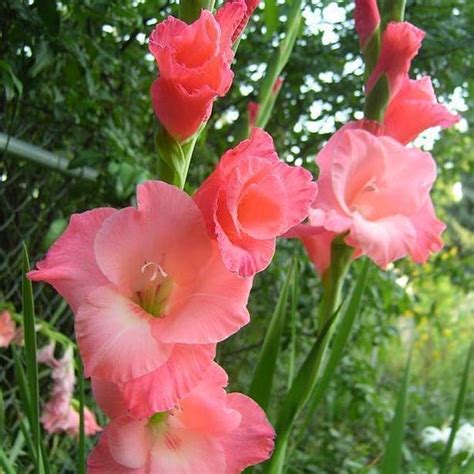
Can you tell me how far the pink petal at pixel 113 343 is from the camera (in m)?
0.35

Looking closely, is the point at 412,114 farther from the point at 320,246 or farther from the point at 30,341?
the point at 30,341

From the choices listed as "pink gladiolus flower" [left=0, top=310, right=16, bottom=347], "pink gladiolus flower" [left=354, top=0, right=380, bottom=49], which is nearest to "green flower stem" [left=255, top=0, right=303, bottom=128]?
"pink gladiolus flower" [left=354, top=0, right=380, bottom=49]

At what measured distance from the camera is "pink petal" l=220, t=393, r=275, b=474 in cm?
43

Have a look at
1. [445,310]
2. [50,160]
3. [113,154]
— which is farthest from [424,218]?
[445,310]

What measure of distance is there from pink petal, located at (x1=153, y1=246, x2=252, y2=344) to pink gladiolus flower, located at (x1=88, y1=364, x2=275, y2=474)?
44 millimetres

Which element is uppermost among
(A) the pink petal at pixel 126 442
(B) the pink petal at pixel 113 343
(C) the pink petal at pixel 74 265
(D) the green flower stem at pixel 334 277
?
(C) the pink petal at pixel 74 265

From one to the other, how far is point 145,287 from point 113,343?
0.06 meters

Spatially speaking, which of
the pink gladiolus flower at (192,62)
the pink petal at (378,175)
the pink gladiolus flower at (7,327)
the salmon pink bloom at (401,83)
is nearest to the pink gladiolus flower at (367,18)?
the salmon pink bloom at (401,83)

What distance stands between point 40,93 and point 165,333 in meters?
0.98

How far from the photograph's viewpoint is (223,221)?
0.37 m

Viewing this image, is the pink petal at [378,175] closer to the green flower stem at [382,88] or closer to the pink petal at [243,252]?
the green flower stem at [382,88]

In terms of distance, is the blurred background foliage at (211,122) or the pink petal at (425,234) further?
the blurred background foliage at (211,122)

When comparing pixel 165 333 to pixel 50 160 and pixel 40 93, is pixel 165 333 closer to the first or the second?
pixel 50 160

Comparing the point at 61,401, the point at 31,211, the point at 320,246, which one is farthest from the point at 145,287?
the point at 31,211
